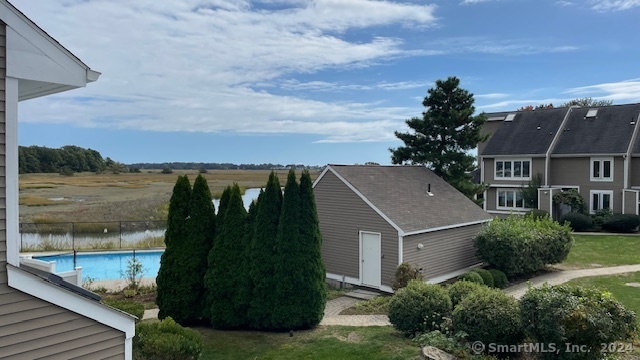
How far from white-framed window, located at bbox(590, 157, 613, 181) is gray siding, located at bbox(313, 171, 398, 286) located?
2419 centimetres

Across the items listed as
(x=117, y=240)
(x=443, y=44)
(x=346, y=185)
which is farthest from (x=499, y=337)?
(x=117, y=240)

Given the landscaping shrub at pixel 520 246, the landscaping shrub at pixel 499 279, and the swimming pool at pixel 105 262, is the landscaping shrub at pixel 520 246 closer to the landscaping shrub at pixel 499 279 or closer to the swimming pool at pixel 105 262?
the landscaping shrub at pixel 499 279

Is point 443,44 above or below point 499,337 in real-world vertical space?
above

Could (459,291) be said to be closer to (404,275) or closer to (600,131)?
(404,275)

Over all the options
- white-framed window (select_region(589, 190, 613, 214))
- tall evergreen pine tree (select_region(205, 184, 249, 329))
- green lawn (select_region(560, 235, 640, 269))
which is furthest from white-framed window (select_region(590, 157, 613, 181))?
tall evergreen pine tree (select_region(205, 184, 249, 329))

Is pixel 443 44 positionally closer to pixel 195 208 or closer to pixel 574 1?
pixel 574 1

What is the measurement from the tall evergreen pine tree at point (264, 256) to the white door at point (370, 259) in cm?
520

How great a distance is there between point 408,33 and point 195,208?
1720cm

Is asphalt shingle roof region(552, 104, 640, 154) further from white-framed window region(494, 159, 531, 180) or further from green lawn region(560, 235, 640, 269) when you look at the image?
green lawn region(560, 235, 640, 269)

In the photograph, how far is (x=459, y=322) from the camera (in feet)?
29.9

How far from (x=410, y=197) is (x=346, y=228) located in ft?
10.4

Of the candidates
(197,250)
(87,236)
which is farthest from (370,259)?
(87,236)

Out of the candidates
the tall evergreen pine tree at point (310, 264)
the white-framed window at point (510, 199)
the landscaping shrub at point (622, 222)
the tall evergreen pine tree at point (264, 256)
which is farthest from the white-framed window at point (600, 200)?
the tall evergreen pine tree at point (264, 256)

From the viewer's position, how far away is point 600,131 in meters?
32.9
